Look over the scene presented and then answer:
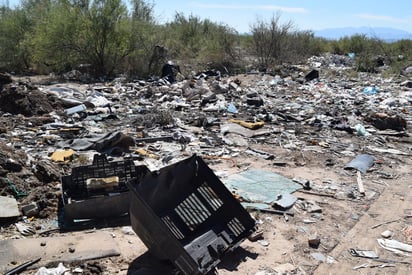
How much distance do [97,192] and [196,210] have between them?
4.07 feet

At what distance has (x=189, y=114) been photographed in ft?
29.5

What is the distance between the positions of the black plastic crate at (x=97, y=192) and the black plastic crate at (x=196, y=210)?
1.44 feet

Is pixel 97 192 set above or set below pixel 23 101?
below

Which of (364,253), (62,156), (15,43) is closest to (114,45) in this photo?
(15,43)

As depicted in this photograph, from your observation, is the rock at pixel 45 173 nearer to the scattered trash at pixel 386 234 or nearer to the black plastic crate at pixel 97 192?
the black plastic crate at pixel 97 192

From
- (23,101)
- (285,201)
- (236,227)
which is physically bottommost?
(285,201)

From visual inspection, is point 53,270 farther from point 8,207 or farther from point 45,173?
point 45,173

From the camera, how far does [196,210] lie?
3.66 metres

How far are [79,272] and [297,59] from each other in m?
17.6

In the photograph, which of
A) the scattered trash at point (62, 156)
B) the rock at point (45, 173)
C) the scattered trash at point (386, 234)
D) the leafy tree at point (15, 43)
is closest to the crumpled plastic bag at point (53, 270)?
the rock at point (45, 173)

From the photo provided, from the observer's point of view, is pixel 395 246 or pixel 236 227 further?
pixel 395 246

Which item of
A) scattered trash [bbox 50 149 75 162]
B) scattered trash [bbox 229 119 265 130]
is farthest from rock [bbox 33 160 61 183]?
scattered trash [bbox 229 119 265 130]

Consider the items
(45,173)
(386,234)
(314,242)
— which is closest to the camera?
(314,242)

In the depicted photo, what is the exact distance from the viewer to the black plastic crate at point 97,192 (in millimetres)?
3869
